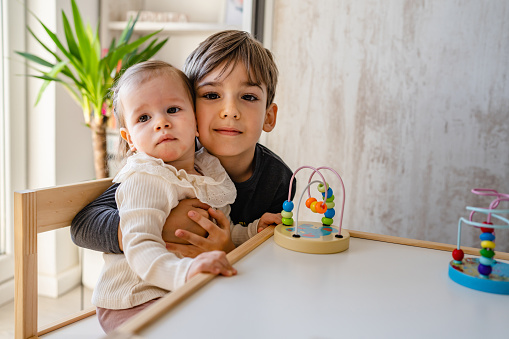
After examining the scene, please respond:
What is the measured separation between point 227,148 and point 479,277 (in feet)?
1.94

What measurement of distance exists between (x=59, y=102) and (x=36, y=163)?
0.30m

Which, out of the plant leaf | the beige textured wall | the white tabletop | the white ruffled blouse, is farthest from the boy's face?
the plant leaf

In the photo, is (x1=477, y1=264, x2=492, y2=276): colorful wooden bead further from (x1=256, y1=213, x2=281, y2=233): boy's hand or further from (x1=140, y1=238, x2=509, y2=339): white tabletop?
(x1=256, y1=213, x2=281, y2=233): boy's hand

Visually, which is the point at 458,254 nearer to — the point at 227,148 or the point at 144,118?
the point at 227,148

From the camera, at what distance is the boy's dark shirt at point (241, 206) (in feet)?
2.86

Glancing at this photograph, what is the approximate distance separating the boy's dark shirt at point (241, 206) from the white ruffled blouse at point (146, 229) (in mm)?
53

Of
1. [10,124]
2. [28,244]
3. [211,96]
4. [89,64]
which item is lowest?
[28,244]

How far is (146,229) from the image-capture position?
0.77 metres

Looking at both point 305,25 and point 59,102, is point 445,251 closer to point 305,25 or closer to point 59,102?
point 305,25

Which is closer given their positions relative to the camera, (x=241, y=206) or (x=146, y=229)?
(x=146, y=229)

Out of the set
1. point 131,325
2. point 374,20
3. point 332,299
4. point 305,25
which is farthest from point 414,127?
point 131,325

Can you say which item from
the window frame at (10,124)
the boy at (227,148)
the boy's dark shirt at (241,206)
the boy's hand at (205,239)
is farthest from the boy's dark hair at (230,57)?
the window frame at (10,124)

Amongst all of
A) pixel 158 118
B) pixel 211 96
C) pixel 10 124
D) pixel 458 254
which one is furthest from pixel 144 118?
pixel 10 124

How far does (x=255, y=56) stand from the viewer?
1043 millimetres
